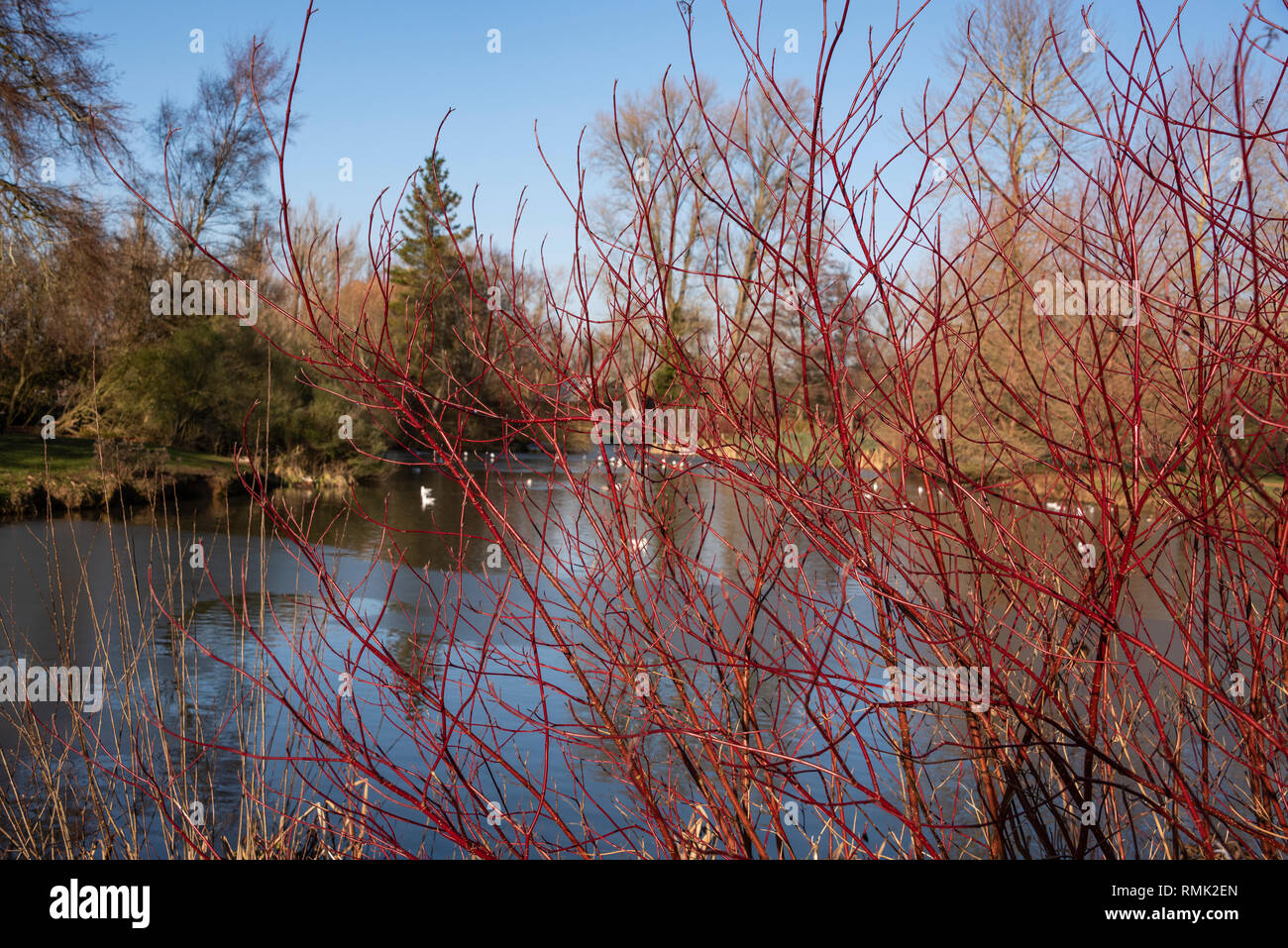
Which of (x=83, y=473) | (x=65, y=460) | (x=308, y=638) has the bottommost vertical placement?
(x=308, y=638)

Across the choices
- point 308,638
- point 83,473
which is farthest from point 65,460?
point 308,638

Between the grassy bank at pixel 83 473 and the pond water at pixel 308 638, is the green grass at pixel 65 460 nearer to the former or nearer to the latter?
the grassy bank at pixel 83 473

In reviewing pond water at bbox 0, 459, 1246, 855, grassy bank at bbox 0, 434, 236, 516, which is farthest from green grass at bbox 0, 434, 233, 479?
pond water at bbox 0, 459, 1246, 855

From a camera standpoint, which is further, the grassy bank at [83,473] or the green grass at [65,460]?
the green grass at [65,460]

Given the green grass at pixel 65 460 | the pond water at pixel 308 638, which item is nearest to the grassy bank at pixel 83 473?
the green grass at pixel 65 460

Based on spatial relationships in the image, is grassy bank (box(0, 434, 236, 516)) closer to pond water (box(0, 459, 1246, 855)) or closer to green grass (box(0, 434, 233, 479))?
green grass (box(0, 434, 233, 479))

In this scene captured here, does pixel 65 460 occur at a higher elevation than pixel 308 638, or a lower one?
higher

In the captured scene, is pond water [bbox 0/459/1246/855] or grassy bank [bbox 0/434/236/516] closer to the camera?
pond water [bbox 0/459/1246/855]

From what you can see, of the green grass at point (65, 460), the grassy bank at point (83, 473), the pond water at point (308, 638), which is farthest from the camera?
the green grass at point (65, 460)

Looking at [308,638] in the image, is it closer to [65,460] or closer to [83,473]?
[83,473]
